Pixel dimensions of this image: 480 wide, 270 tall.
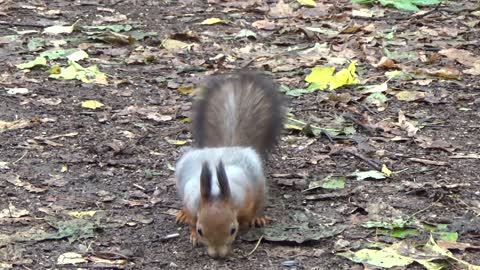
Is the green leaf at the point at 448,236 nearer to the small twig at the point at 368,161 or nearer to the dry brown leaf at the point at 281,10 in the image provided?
the small twig at the point at 368,161

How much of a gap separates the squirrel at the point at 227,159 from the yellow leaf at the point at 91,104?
41.3 inches

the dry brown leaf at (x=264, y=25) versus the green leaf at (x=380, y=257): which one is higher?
the green leaf at (x=380, y=257)

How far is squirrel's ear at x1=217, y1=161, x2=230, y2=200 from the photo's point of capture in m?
3.38

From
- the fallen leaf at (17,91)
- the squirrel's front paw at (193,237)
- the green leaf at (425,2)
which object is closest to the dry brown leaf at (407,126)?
the squirrel's front paw at (193,237)

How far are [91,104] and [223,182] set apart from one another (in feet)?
6.38

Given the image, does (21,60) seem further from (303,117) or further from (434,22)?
(434,22)

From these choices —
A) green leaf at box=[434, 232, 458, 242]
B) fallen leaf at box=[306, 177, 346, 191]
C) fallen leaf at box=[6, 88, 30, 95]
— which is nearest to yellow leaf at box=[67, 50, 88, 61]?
fallen leaf at box=[6, 88, 30, 95]

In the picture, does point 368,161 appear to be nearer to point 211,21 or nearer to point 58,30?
point 211,21

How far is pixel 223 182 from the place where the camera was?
3.40 metres

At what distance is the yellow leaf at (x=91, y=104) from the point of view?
16.9 feet

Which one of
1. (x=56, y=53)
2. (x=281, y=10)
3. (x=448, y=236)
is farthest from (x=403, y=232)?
(x=281, y=10)

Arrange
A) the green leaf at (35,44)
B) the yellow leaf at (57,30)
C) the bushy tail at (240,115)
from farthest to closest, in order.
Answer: the yellow leaf at (57,30) < the green leaf at (35,44) < the bushy tail at (240,115)

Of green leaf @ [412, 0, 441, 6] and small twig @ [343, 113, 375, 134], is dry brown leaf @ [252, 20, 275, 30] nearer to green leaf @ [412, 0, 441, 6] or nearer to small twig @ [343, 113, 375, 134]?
green leaf @ [412, 0, 441, 6]

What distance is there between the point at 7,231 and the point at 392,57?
3.05 m
